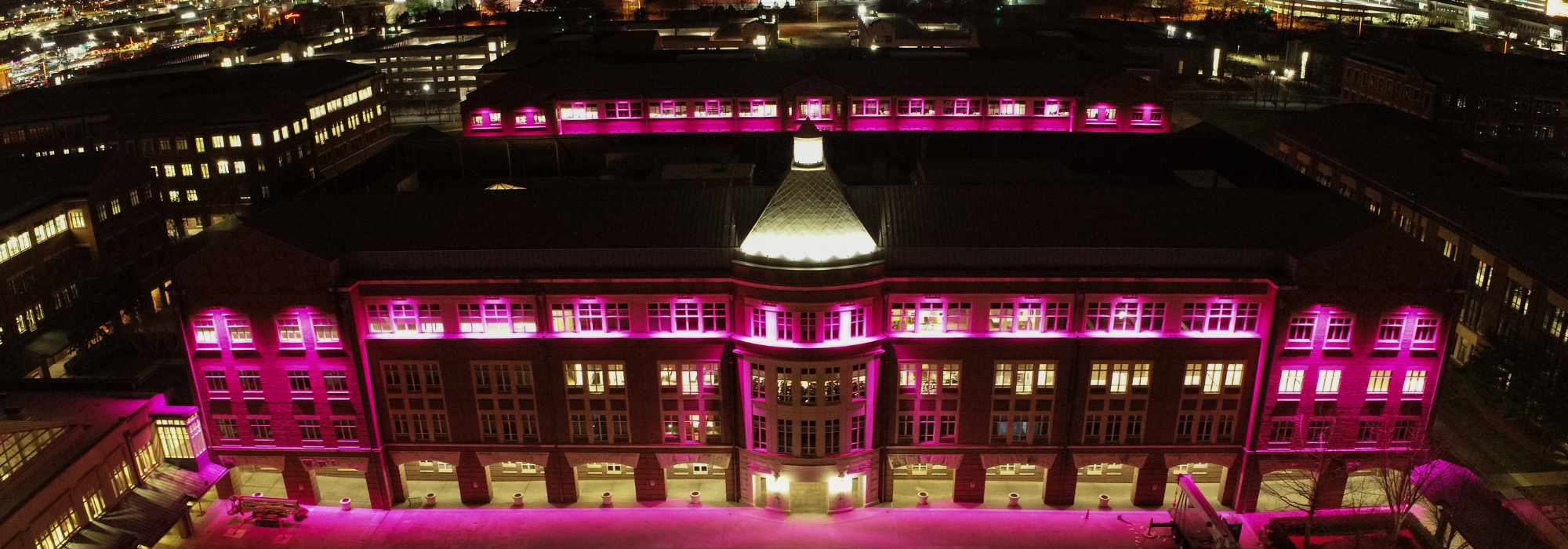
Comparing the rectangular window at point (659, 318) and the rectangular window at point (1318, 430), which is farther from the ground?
the rectangular window at point (659, 318)

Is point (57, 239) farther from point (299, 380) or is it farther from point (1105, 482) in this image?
point (1105, 482)

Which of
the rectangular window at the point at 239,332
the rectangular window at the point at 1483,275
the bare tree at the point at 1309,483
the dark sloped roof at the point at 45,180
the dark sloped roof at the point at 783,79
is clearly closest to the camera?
the bare tree at the point at 1309,483

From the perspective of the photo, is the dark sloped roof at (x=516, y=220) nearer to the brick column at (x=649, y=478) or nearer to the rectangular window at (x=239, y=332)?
the rectangular window at (x=239, y=332)

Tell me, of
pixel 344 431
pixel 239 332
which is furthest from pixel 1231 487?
pixel 239 332

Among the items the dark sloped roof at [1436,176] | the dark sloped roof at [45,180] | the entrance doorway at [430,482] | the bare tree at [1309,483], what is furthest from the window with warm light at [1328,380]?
the dark sloped roof at [45,180]

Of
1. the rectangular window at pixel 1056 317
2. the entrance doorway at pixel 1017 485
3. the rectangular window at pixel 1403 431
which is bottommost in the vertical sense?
the entrance doorway at pixel 1017 485

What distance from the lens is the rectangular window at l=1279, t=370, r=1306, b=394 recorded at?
6079 cm

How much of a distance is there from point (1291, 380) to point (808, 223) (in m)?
31.7

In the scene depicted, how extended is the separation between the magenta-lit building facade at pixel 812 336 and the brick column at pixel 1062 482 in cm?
16

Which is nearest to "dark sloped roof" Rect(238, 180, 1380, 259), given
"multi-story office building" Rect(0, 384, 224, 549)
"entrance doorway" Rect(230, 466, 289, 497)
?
"multi-story office building" Rect(0, 384, 224, 549)

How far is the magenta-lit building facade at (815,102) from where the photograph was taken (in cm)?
11519

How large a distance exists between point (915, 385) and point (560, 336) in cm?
2263

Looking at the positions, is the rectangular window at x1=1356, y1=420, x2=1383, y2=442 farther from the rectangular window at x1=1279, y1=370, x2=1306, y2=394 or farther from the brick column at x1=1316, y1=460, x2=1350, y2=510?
the rectangular window at x1=1279, y1=370, x2=1306, y2=394

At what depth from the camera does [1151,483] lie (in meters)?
64.8
